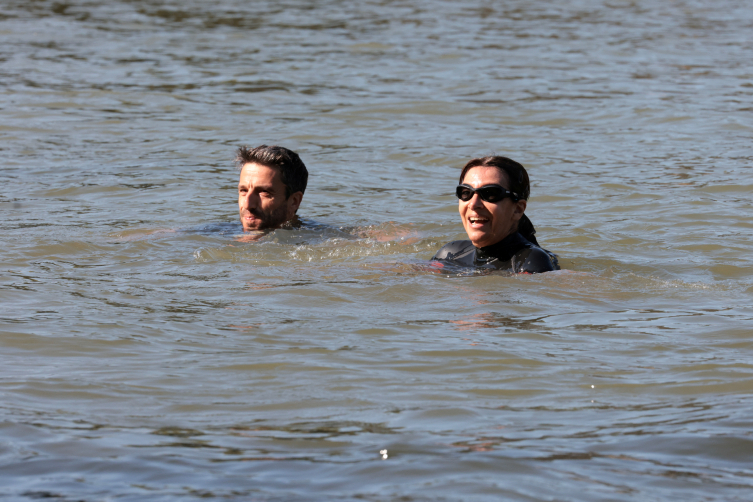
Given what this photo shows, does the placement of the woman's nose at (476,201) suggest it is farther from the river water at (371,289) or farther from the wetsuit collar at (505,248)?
the river water at (371,289)

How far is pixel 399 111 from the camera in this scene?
1435 cm

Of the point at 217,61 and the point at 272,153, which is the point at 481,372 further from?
Answer: the point at 217,61

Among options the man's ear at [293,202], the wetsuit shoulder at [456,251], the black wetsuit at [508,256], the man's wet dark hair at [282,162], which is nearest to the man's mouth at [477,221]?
the black wetsuit at [508,256]

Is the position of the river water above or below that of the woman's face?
below

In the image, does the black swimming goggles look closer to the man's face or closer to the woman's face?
the woman's face

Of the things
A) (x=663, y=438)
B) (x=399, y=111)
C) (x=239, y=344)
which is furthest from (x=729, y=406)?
(x=399, y=111)

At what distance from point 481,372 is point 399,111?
990 centimetres

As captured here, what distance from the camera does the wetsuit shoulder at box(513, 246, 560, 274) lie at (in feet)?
21.6

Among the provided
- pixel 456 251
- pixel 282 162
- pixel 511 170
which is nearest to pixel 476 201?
pixel 511 170

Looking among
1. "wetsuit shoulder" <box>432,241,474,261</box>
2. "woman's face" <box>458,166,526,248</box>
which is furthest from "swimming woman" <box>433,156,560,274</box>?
"wetsuit shoulder" <box>432,241,474,261</box>

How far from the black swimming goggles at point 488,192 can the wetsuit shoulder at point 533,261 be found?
38 cm

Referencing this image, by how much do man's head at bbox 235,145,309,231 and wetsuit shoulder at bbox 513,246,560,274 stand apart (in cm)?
239

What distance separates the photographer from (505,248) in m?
6.85

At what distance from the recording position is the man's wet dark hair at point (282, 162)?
27.0ft
